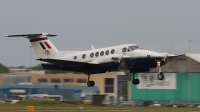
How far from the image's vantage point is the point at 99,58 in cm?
4588

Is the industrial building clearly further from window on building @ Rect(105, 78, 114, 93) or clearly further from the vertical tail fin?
the vertical tail fin

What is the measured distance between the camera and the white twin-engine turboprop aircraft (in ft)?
144

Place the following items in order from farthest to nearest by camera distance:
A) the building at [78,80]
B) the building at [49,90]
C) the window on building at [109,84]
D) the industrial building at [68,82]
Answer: the building at [49,90]
the window on building at [109,84]
the industrial building at [68,82]
the building at [78,80]

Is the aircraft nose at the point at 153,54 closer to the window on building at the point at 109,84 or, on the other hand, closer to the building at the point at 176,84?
the building at the point at 176,84

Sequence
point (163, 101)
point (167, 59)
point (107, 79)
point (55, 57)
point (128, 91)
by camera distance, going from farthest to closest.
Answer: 1. point (107, 79)
2. point (128, 91)
3. point (163, 101)
4. point (55, 57)
5. point (167, 59)

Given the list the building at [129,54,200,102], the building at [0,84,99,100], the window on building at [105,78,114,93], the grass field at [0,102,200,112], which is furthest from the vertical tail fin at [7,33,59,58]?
the window on building at [105,78,114,93]

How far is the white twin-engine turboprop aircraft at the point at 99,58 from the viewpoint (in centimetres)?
4375

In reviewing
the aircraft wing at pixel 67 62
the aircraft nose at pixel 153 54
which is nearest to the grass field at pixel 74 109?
the aircraft wing at pixel 67 62

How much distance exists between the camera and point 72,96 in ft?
391

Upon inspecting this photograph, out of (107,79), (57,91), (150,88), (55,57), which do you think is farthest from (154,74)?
(55,57)

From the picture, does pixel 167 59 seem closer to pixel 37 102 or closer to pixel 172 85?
pixel 37 102

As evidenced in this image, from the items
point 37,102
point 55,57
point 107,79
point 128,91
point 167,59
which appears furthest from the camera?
point 107,79

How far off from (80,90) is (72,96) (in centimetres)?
326

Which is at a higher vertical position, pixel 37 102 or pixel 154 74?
pixel 154 74
